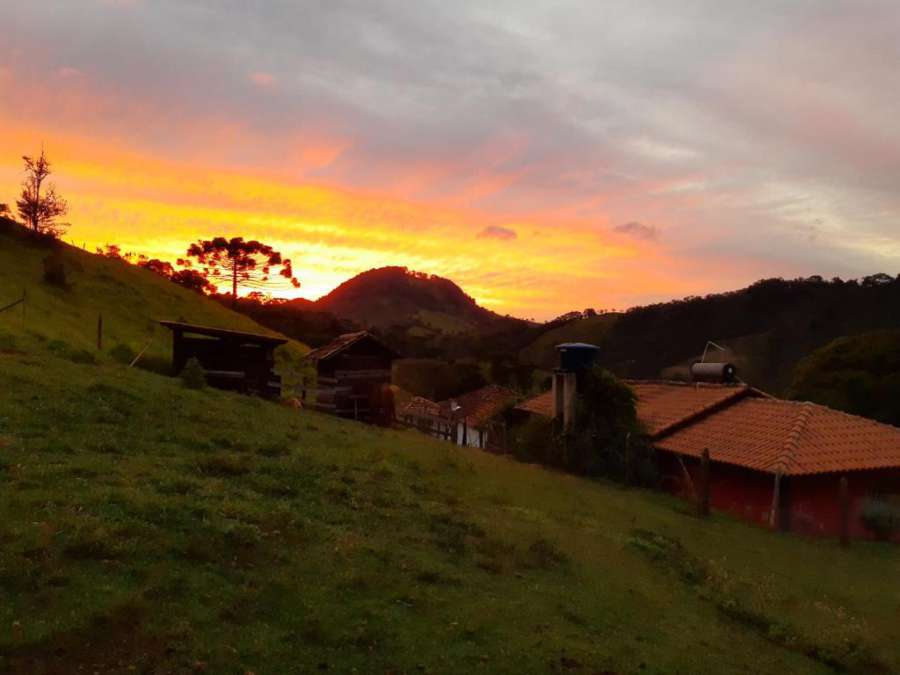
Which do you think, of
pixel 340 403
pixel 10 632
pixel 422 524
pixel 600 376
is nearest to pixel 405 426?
pixel 340 403

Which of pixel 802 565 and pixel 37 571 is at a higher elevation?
pixel 37 571

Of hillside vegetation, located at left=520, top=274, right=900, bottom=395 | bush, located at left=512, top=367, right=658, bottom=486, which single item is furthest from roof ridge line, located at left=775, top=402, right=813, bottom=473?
hillside vegetation, located at left=520, top=274, right=900, bottom=395

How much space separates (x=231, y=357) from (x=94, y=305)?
25.1 m

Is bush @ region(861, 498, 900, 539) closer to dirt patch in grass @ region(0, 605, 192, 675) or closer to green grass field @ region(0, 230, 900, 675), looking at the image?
green grass field @ region(0, 230, 900, 675)

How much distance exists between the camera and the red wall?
25922 mm

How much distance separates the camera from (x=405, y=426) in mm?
38938

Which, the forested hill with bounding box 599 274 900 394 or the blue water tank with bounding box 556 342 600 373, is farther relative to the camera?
the forested hill with bounding box 599 274 900 394

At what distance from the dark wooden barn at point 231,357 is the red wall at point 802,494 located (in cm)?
2068

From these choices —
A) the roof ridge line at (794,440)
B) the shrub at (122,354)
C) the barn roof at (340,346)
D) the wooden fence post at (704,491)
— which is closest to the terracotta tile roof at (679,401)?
the roof ridge line at (794,440)

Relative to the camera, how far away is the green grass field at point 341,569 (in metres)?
8.77

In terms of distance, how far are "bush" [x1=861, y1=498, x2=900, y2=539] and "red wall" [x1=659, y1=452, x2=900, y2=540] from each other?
243 millimetres

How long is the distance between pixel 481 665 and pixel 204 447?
11.5 m

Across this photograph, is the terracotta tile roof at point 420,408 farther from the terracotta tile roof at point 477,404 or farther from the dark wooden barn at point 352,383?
the dark wooden barn at point 352,383

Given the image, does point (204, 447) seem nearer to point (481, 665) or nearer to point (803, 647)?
point (481, 665)
